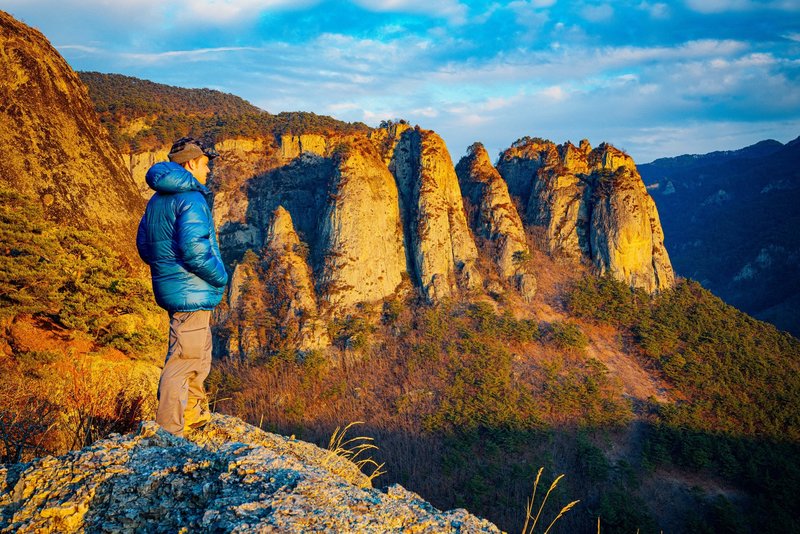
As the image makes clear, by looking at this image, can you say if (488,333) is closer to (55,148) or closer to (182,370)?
(55,148)

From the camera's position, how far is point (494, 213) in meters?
42.9

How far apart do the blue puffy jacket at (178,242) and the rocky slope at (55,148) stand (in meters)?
5.32

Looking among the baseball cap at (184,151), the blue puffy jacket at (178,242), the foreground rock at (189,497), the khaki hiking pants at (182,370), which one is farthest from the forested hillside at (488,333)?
the foreground rock at (189,497)

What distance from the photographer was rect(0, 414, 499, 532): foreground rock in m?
1.87

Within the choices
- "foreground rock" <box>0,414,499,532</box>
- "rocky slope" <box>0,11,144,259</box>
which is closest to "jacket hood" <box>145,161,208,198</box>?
"foreground rock" <box>0,414,499,532</box>

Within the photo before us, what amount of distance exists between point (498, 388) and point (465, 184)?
2360 cm

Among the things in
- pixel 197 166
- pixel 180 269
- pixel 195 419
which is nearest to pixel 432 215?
pixel 197 166

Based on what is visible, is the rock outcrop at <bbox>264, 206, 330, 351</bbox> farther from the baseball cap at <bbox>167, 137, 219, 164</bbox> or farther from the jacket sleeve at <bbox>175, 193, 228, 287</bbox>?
the jacket sleeve at <bbox>175, 193, 228, 287</bbox>

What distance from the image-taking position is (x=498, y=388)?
30594 millimetres

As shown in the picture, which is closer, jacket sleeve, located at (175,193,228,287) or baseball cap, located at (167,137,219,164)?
jacket sleeve, located at (175,193,228,287)

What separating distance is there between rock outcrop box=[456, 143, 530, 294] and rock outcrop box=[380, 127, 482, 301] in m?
1.83

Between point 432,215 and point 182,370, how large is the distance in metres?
38.6

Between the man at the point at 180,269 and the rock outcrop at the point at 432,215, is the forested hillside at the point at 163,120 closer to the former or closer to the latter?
the rock outcrop at the point at 432,215

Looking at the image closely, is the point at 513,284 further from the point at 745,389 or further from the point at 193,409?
the point at 193,409
